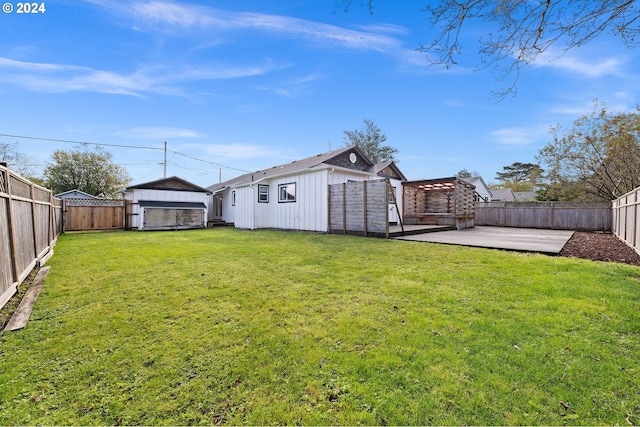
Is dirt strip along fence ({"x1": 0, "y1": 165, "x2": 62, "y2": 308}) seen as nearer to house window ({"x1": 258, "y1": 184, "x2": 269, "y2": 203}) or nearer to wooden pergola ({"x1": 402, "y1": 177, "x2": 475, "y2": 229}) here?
house window ({"x1": 258, "y1": 184, "x2": 269, "y2": 203})

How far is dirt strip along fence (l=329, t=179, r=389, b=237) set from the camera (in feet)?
28.0

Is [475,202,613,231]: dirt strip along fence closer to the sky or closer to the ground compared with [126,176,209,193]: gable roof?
closer to the ground

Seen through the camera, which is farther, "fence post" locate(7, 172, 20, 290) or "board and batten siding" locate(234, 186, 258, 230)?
"board and batten siding" locate(234, 186, 258, 230)

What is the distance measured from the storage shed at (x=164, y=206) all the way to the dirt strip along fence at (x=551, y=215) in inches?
689

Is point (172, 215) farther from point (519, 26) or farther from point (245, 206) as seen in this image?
point (519, 26)

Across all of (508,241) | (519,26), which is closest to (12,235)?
(519,26)

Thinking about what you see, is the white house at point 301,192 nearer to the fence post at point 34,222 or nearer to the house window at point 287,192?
the house window at point 287,192

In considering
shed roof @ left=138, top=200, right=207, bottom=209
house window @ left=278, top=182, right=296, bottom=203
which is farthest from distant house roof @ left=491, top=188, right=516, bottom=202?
shed roof @ left=138, top=200, right=207, bottom=209

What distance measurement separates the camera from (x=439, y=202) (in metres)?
15.1

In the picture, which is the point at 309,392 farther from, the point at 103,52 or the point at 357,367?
the point at 103,52

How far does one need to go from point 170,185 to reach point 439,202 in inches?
596

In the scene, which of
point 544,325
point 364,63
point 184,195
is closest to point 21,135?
point 184,195

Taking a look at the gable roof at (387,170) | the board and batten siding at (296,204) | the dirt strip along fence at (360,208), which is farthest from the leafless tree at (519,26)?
the gable roof at (387,170)

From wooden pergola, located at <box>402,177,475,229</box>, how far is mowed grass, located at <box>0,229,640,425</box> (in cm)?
843
